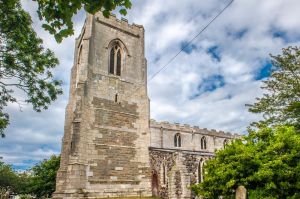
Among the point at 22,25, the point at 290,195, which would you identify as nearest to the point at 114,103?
the point at 22,25

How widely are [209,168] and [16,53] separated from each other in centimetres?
1186

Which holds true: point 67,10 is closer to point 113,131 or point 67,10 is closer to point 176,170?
point 113,131

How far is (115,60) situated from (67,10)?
1781 centimetres

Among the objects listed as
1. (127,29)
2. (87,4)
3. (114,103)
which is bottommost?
(87,4)

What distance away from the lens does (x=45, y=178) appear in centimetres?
3819

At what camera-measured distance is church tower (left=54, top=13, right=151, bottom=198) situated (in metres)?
17.9

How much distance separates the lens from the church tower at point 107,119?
58.6ft

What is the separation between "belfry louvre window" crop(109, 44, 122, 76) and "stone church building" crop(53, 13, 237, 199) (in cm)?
5

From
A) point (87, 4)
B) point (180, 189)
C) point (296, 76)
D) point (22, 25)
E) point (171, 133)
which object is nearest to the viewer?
point (87, 4)

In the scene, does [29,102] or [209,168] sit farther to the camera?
[209,168]

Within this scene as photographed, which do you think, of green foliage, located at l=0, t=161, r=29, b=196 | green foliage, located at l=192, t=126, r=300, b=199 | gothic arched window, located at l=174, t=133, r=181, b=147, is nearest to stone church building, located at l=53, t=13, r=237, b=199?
green foliage, located at l=192, t=126, r=300, b=199

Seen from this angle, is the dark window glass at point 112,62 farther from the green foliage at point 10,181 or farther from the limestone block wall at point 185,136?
the green foliage at point 10,181

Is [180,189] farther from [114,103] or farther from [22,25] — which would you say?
[22,25]

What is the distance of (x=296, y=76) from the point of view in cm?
1867
